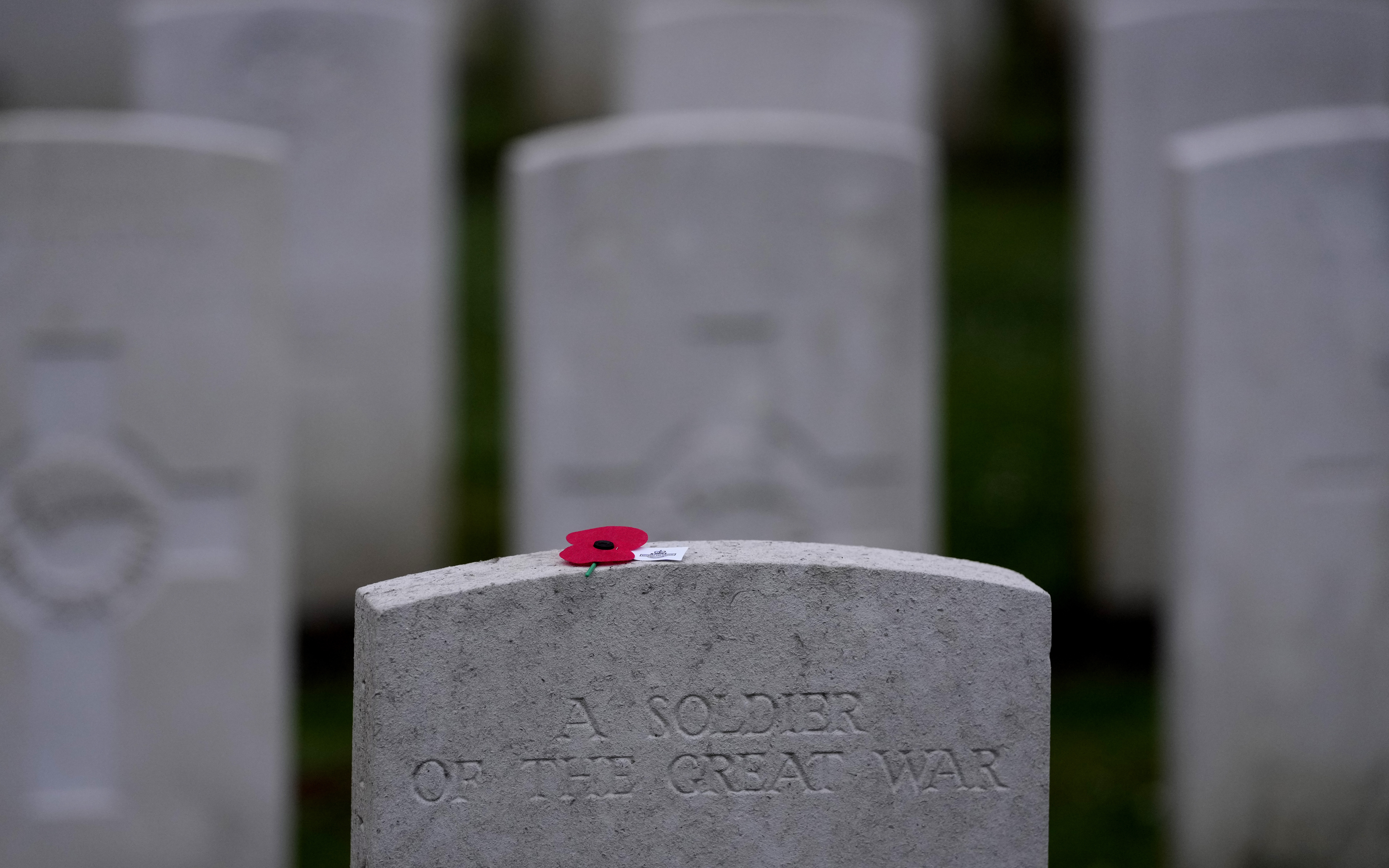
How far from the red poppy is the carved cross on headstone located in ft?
5.15

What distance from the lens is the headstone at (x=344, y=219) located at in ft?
15.6

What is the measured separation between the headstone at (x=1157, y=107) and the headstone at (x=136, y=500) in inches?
104

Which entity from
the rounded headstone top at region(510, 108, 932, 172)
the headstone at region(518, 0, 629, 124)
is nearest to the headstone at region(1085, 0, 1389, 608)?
the rounded headstone top at region(510, 108, 932, 172)

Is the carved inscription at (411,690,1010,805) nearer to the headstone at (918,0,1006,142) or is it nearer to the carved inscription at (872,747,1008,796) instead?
the carved inscription at (872,747,1008,796)

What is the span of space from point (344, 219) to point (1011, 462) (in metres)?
2.57

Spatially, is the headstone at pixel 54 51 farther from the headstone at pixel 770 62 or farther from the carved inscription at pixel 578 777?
the carved inscription at pixel 578 777

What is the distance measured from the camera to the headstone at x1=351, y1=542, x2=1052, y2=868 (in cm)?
179

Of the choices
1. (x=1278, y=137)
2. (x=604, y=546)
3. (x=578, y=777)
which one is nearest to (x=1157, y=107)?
(x=1278, y=137)

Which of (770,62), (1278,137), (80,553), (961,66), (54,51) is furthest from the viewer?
(961,66)

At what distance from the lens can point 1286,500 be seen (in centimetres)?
316

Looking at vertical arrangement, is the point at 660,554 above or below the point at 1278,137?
below

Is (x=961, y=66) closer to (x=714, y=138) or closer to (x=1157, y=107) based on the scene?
(x=1157, y=107)

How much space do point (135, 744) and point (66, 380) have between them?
75 centimetres

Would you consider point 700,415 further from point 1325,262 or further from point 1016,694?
point 1016,694
